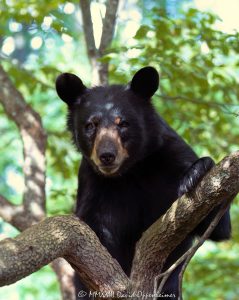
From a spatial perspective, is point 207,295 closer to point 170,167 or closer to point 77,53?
point 170,167

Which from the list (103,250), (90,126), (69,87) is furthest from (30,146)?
(103,250)

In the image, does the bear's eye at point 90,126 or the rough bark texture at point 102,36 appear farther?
the rough bark texture at point 102,36

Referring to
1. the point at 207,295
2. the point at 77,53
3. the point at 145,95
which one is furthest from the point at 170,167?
the point at 77,53

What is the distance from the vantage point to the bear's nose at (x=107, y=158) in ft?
17.8

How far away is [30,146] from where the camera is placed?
295 inches

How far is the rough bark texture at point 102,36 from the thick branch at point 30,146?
101 cm

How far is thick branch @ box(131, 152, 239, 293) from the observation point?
384 cm

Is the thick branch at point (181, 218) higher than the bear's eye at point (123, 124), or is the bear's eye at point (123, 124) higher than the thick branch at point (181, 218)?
the thick branch at point (181, 218)

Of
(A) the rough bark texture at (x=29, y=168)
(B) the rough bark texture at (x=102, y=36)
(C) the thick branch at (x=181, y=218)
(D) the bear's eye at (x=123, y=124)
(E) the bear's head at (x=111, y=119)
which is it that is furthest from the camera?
(B) the rough bark texture at (x=102, y=36)

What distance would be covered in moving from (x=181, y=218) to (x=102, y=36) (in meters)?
4.19

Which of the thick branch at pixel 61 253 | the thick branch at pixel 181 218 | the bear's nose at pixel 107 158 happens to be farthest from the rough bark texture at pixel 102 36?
the thick branch at pixel 61 253

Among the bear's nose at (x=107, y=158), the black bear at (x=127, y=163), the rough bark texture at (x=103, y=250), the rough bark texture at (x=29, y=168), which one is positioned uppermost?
the rough bark texture at (x=103, y=250)

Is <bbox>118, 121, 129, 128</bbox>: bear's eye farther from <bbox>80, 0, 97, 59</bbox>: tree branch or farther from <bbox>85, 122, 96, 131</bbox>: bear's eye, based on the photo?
<bbox>80, 0, 97, 59</bbox>: tree branch

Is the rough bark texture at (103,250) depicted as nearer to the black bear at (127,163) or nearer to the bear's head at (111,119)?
the bear's head at (111,119)
